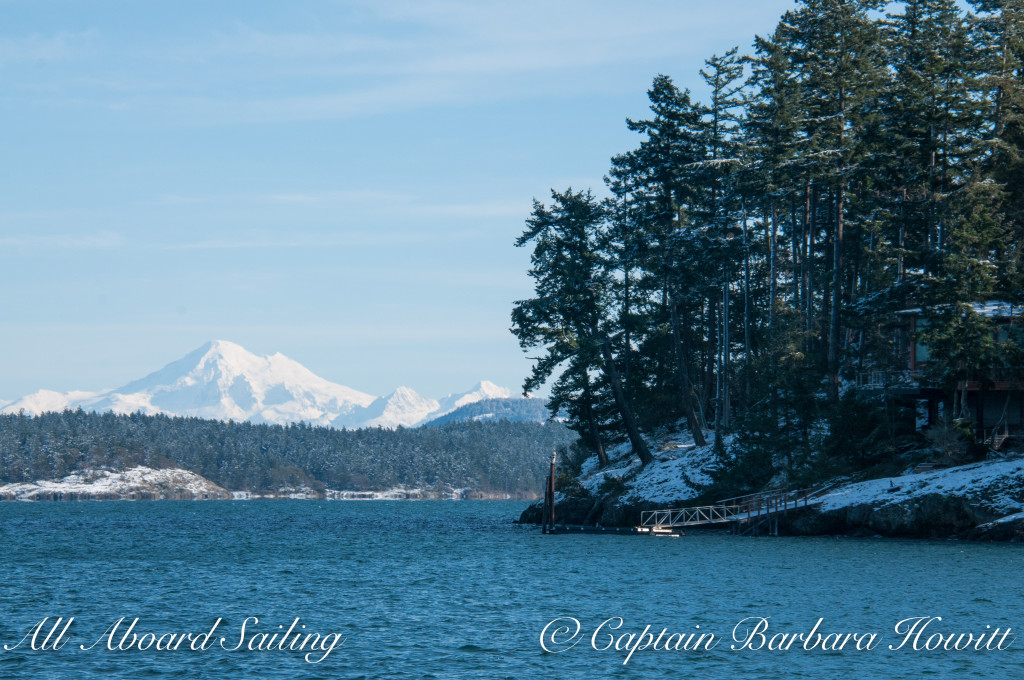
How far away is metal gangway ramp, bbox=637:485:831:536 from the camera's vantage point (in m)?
57.1

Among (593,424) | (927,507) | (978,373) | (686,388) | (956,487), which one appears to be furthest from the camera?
(593,424)

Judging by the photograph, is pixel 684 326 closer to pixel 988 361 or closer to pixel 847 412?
pixel 847 412

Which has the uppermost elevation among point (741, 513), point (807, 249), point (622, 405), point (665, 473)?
point (807, 249)

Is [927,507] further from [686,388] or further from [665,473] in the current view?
[686,388]

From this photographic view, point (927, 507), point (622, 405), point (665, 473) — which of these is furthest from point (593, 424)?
point (927, 507)

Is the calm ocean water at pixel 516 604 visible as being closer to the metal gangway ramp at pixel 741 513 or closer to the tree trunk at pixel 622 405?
the metal gangway ramp at pixel 741 513

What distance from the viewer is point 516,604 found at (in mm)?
34656

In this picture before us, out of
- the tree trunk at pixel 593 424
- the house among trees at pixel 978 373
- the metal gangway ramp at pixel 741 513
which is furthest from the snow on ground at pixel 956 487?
the tree trunk at pixel 593 424

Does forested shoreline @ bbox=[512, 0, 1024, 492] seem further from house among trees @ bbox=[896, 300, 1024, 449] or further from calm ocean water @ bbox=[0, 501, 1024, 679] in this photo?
calm ocean water @ bbox=[0, 501, 1024, 679]

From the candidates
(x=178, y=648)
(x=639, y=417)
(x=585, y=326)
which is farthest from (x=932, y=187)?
(x=178, y=648)

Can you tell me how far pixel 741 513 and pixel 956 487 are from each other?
13.0 meters

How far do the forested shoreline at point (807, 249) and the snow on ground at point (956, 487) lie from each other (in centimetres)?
224

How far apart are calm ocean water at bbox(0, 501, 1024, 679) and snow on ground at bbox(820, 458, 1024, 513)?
101 inches

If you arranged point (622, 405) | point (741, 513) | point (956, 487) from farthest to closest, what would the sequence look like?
point (622, 405)
point (741, 513)
point (956, 487)
